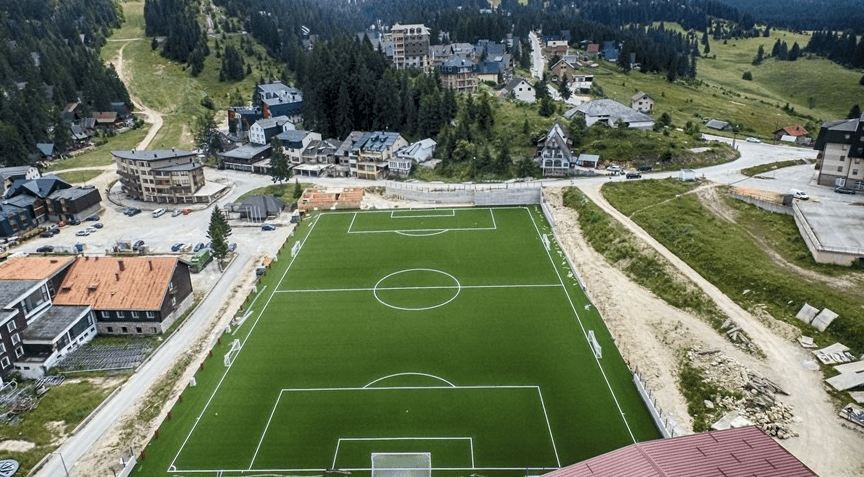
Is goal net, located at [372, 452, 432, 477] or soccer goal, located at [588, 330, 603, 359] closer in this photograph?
goal net, located at [372, 452, 432, 477]

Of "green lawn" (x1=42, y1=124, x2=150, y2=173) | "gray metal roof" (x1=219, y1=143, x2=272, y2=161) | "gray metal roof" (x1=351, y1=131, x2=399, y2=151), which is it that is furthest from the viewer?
"green lawn" (x1=42, y1=124, x2=150, y2=173)

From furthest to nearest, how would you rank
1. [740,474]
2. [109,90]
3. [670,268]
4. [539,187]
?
[109,90]
[539,187]
[670,268]
[740,474]

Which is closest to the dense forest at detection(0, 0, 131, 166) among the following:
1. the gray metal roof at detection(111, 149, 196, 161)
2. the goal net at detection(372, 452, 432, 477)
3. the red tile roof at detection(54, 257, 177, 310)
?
the gray metal roof at detection(111, 149, 196, 161)

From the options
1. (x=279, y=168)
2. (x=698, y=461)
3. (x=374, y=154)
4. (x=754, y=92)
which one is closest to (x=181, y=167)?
(x=279, y=168)

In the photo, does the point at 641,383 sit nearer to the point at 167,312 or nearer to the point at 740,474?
the point at 740,474

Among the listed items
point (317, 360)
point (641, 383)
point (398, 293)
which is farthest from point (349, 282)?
point (641, 383)

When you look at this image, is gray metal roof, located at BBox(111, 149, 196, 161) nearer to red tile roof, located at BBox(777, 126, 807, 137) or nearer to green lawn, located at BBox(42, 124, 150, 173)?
green lawn, located at BBox(42, 124, 150, 173)

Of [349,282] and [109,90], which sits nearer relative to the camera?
[349,282]
